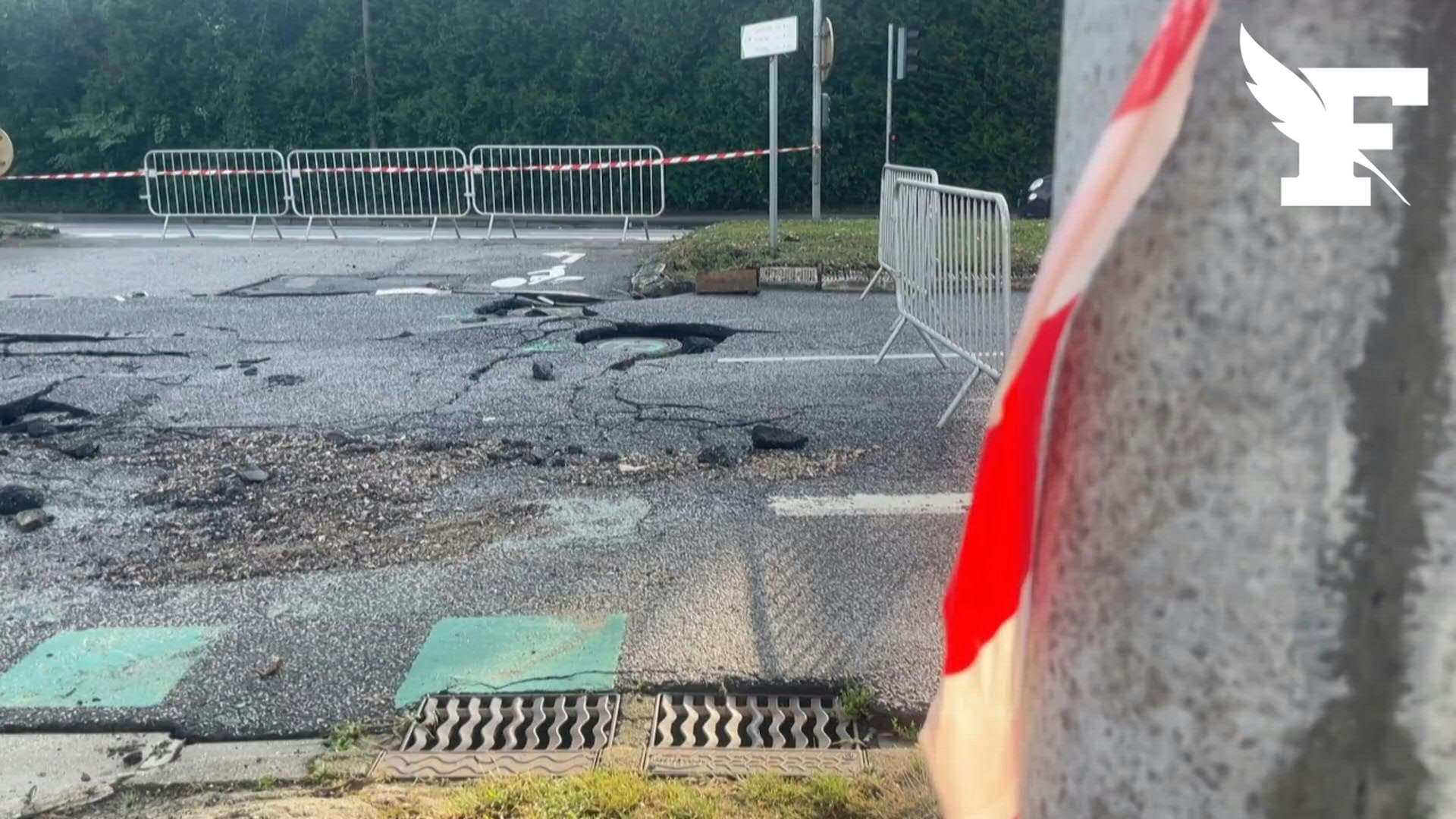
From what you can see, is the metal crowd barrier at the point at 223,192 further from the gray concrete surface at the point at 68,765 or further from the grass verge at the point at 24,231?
the gray concrete surface at the point at 68,765

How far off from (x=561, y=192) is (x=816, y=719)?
16.4 m

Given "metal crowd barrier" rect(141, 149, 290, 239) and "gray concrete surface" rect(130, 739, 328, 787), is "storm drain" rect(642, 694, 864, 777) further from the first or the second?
"metal crowd barrier" rect(141, 149, 290, 239)

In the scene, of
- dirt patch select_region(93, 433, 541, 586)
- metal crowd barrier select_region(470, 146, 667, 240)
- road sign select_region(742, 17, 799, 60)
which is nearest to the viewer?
dirt patch select_region(93, 433, 541, 586)

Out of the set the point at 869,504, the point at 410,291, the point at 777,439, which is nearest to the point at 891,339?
the point at 777,439

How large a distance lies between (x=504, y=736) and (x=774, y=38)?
1062cm

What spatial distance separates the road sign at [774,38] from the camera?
12.7m

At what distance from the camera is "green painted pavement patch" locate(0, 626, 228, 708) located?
361 centimetres

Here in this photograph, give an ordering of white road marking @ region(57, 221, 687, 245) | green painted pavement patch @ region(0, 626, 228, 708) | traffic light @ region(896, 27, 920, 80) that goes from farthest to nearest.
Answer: traffic light @ region(896, 27, 920, 80) → white road marking @ region(57, 221, 687, 245) → green painted pavement patch @ region(0, 626, 228, 708)

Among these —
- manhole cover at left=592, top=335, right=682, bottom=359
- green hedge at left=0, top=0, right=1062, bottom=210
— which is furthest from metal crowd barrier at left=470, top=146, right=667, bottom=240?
manhole cover at left=592, top=335, right=682, bottom=359

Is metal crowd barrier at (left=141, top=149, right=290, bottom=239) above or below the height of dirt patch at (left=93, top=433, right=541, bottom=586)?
above

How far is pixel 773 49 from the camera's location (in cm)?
1274

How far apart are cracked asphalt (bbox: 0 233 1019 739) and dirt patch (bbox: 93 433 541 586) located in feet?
0.06

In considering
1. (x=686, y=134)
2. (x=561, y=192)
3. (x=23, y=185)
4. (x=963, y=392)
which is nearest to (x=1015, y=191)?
(x=686, y=134)

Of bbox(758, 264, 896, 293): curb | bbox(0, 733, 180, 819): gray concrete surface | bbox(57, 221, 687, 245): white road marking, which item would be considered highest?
bbox(57, 221, 687, 245): white road marking
